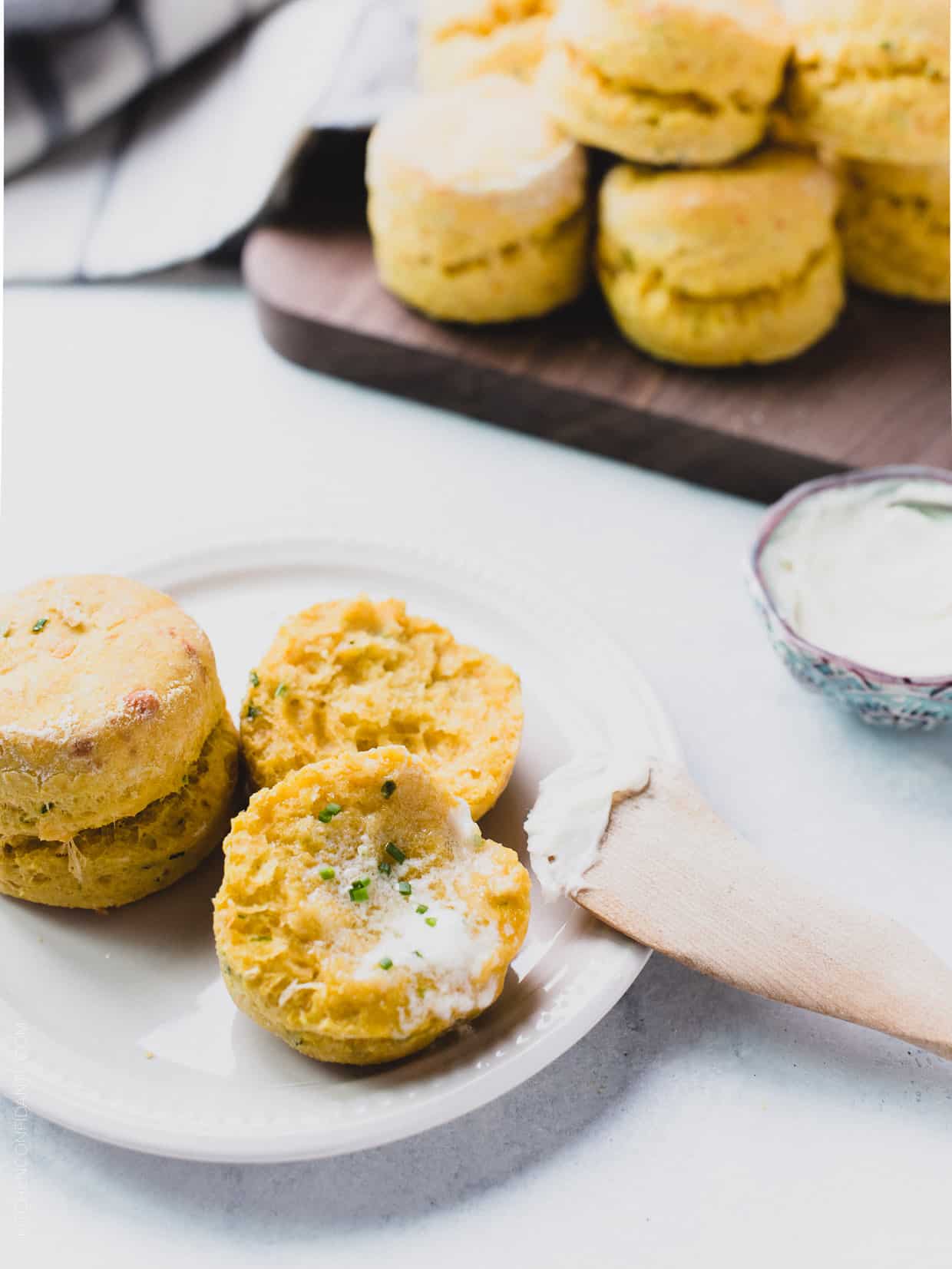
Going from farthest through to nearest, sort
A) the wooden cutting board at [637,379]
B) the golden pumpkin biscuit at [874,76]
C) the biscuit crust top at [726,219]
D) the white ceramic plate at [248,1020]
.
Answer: the wooden cutting board at [637,379]
the biscuit crust top at [726,219]
the golden pumpkin biscuit at [874,76]
the white ceramic plate at [248,1020]

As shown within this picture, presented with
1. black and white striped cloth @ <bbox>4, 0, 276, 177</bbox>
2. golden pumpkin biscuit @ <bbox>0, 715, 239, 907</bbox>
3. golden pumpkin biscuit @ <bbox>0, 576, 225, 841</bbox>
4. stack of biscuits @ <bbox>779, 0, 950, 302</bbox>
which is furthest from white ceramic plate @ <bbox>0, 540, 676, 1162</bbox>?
black and white striped cloth @ <bbox>4, 0, 276, 177</bbox>

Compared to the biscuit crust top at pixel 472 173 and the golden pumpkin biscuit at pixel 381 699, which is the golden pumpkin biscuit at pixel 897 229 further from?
the golden pumpkin biscuit at pixel 381 699

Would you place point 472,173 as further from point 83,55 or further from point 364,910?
point 364,910

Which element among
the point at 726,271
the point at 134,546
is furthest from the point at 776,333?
the point at 134,546

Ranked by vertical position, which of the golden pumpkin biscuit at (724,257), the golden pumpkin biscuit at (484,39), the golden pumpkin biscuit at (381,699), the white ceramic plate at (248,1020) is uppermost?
the golden pumpkin biscuit at (484,39)

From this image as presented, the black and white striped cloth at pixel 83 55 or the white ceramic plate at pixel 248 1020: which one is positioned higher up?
the black and white striped cloth at pixel 83 55

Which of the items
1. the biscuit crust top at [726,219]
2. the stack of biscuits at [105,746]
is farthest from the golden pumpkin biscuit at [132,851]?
the biscuit crust top at [726,219]

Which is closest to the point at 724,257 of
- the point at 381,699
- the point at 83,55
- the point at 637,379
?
the point at 637,379
